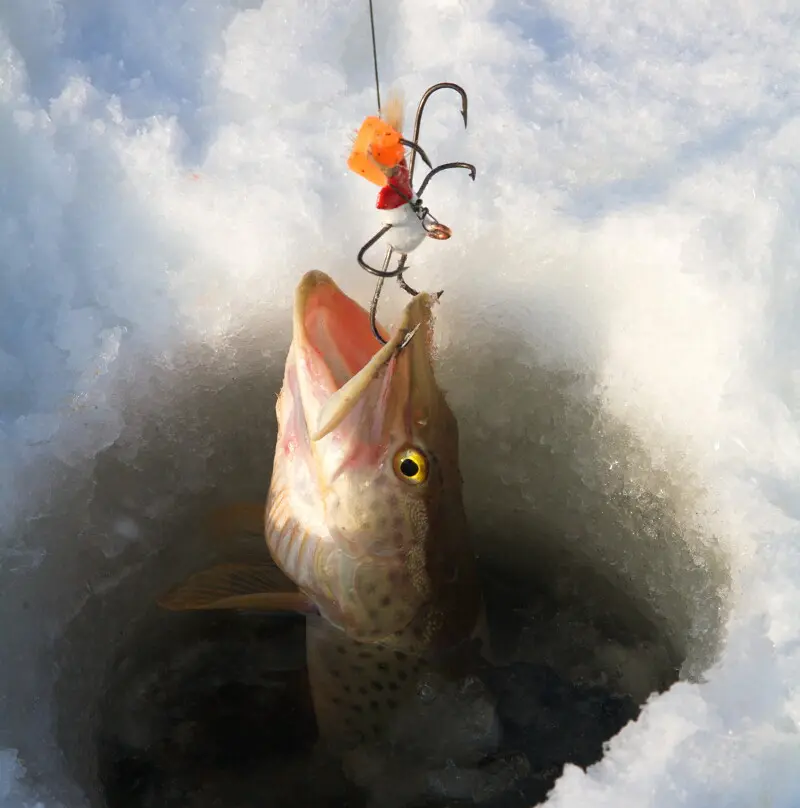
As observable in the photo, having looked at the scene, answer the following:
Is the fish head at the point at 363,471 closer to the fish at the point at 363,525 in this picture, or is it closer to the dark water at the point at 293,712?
the fish at the point at 363,525

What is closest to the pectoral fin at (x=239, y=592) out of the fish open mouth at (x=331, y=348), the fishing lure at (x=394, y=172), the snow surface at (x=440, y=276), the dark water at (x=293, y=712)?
the snow surface at (x=440, y=276)

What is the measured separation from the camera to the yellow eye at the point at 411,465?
4.01 ft

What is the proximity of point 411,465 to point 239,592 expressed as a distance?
480mm

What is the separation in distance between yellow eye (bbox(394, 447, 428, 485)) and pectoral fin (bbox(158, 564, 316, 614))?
0.34 meters

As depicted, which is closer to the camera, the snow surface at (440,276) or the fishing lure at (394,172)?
the fishing lure at (394,172)

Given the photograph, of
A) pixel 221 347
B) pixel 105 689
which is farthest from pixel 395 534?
pixel 105 689

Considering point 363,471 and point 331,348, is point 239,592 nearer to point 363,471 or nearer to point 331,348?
point 363,471

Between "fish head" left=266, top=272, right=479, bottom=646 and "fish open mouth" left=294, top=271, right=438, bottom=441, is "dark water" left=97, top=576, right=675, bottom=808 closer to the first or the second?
"fish head" left=266, top=272, right=479, bottom=646

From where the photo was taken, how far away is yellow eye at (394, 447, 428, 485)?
4.01 feet

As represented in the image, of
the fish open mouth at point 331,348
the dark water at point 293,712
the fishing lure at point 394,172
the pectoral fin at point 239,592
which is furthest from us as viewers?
the dark water at point 293,712

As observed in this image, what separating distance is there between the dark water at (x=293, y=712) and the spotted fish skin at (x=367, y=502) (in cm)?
27

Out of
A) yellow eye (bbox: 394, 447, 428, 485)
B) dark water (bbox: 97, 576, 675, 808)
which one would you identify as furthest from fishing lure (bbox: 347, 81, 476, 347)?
dark water (bbox: 97, 576, 675, 808)

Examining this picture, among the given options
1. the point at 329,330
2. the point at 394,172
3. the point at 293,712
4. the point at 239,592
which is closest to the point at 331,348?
the point at 329,330

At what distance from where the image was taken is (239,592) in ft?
4.87
